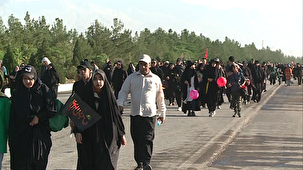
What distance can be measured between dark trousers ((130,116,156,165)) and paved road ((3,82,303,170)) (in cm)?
30

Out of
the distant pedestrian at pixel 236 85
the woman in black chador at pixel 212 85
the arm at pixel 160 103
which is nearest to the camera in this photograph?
the arm at pixel 160 103

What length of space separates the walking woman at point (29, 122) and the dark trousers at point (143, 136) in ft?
7.91

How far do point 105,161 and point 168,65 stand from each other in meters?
18.1

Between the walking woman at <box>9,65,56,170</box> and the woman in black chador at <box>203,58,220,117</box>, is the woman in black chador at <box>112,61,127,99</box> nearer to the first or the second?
the woman in black chador at <box>203,58,220,117</box>

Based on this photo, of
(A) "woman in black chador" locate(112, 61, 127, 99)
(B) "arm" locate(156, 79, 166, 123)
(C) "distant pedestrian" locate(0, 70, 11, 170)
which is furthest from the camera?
(A) "woman in black chador" locate(112, 61, 127, 99)

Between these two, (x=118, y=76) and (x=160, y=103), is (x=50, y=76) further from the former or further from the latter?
(x=160, y=103)

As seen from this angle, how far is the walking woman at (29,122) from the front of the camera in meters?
7.01

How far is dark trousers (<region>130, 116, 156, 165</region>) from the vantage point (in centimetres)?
935

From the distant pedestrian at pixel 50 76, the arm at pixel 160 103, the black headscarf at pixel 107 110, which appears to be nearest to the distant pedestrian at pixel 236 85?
the distant pedestrian at pixel 50 76

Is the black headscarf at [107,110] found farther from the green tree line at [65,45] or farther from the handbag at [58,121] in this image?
the green tree line at [65,45]

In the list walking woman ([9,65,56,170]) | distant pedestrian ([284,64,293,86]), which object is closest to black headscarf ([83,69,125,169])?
walking woman ([9,65,56,170])

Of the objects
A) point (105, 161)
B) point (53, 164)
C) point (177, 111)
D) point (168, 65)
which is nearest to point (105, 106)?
point (105, 161)

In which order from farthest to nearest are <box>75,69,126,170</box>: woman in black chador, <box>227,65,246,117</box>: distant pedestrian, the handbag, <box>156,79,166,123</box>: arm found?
<box>227,65,246,117</box>: distant pedestrian, <box>156,79,166,123</box>: arm, <box>75,69,126,170</box>: woman in black chador, the handbag

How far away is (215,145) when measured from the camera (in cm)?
1246
